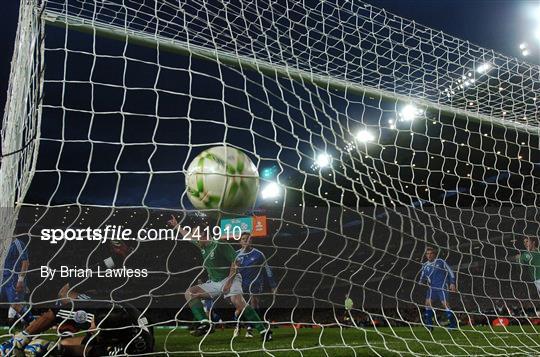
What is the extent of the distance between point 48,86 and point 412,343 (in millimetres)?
3536

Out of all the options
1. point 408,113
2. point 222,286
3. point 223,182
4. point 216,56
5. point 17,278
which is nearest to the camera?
point 223,182

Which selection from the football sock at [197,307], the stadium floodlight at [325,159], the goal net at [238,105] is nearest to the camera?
the goal net at [238,105]

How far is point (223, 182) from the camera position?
2.74 m

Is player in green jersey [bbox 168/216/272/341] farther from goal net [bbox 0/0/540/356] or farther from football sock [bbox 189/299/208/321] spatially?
goal net [bbox 0/0/540/356]

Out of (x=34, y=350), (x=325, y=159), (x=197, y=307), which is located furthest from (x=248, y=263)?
(x=34, y=350)

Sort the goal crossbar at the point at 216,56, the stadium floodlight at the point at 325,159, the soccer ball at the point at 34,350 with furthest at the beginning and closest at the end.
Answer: the stadium floodlight at the point at 325,159, the soccer ball at the point at 34,350, the goal crossbar at the point at 216,56

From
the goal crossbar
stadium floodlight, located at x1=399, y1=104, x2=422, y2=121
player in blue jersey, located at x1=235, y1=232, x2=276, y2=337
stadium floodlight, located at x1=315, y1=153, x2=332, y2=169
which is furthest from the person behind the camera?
player in blue jersey, located at x1=235, y1=232, x2=276, y2=337

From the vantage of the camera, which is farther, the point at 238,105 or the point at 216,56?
the point at 216,56

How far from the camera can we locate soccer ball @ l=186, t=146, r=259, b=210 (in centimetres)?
269

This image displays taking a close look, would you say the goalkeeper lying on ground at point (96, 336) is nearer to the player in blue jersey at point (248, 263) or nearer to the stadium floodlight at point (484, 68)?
the player in blue jersey at point (248, 263)

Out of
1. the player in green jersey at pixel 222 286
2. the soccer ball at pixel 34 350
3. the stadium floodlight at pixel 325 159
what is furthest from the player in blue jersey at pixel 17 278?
the stadium floodlight at pixel 325 159

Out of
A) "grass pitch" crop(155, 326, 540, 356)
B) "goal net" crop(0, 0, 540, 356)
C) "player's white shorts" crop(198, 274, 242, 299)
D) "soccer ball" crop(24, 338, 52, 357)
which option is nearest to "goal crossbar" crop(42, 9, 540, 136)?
"goal net" crop(0, 0, 540, 356)

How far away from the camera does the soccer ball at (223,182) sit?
2688 millimetres

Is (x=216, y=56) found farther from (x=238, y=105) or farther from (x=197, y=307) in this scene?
(x=197, y=307)
